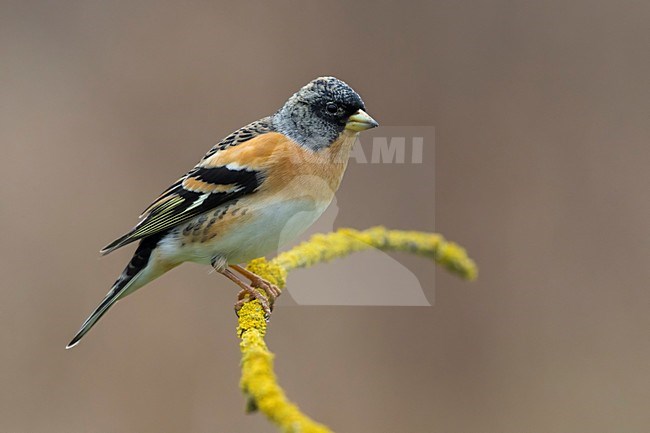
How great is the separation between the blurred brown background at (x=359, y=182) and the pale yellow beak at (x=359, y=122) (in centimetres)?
114

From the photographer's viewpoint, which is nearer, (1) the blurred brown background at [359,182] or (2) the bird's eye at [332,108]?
(2) the bird's eye at [332,108]

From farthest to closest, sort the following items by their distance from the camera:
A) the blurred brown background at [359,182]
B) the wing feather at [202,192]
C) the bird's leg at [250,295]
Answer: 1. the blurred brown background at [359,182]
2. the wing feather at [202,192]
3. the bird's leg at [250,295]

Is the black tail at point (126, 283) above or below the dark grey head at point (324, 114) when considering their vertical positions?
below

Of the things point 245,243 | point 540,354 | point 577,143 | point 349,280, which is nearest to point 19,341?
point 349,280

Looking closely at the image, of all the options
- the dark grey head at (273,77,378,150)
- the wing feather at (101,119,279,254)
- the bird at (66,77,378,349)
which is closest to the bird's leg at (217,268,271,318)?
the bird at (66,77,378,349)

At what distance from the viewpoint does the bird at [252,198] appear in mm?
1947

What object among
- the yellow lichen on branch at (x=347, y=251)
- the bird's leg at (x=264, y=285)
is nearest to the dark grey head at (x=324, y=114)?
the yellow lichen on branch at (x=347, y=251)

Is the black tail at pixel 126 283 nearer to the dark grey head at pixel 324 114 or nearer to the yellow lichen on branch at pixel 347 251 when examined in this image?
the yellow lichen on branch at pixel 347 251

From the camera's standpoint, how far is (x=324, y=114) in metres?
2.07

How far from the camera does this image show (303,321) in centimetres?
326

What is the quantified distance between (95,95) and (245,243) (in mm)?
1924

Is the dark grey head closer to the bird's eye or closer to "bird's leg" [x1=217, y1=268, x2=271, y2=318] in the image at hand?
the bird's eye

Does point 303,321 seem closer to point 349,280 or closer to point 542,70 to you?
point 349,280

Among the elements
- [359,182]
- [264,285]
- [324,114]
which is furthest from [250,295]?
[359,182]
